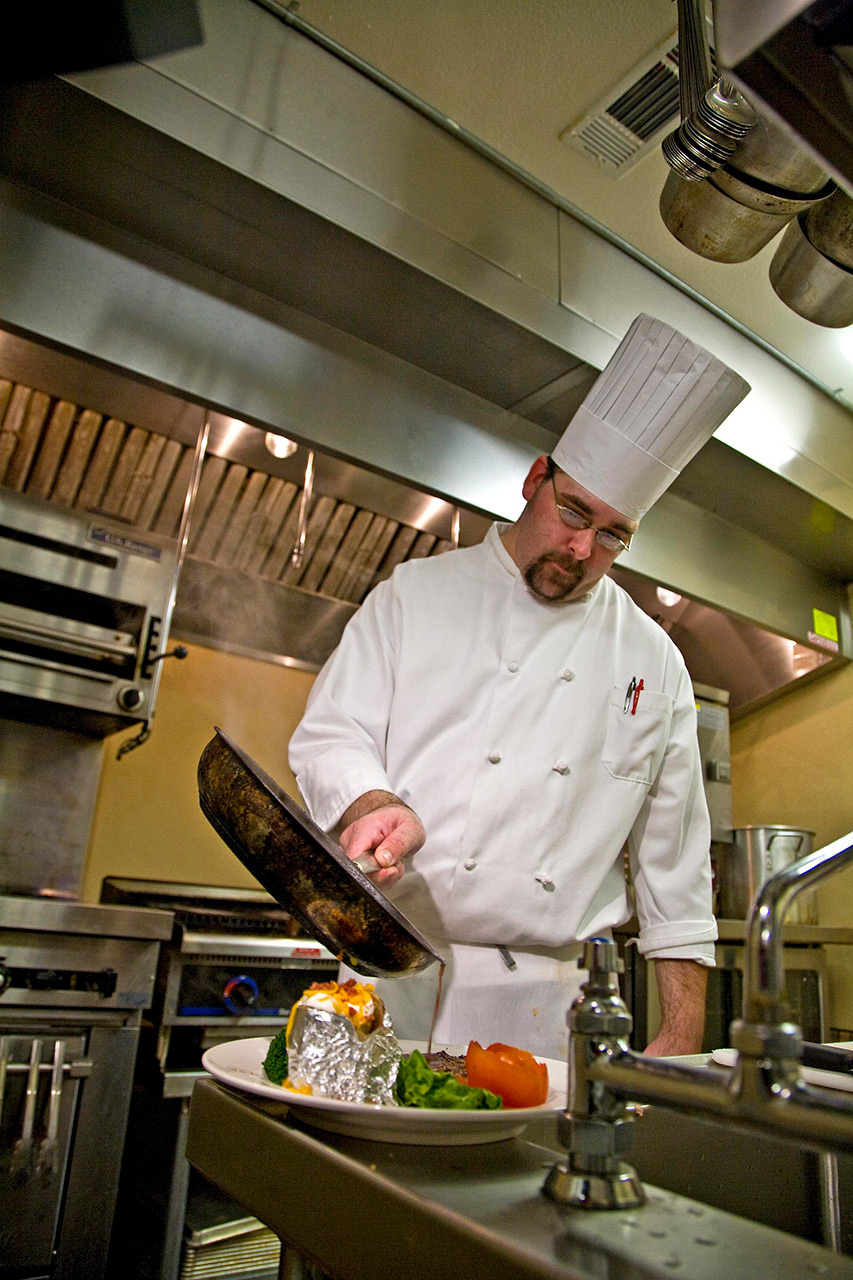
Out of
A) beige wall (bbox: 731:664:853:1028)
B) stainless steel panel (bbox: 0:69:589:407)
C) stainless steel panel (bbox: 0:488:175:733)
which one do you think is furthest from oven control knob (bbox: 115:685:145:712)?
beige wall (bbox: 731:664:853:1028)

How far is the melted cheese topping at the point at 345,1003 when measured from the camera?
77 centimetres

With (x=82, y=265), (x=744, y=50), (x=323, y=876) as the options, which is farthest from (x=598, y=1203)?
(x=82, y=265)

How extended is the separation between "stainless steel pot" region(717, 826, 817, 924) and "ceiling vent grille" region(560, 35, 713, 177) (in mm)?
2229

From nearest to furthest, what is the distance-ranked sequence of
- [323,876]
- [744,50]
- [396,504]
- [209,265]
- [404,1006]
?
[744,50] < [323,876] < [404,1006] < [209,265] < [396,504]

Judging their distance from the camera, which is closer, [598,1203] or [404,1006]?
[598,1203]

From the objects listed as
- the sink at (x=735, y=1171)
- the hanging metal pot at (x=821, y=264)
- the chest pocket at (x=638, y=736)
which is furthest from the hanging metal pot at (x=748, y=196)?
the sink at (x=735, y=1171)

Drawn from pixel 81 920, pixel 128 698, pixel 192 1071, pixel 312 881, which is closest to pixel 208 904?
pixel 192 1071

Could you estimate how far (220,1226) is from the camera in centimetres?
216

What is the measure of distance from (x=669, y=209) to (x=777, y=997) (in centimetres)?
143

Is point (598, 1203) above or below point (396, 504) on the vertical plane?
below

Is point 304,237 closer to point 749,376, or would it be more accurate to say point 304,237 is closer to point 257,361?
point 257,361

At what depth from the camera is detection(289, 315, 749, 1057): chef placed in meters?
1.48

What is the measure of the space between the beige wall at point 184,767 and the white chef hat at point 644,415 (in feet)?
6.12

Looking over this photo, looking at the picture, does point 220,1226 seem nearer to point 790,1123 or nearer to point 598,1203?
point 598,1203
